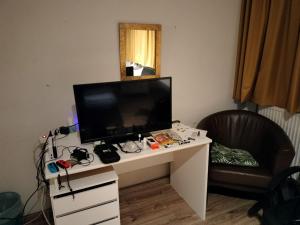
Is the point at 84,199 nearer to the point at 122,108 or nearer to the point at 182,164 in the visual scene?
the point at 122,108

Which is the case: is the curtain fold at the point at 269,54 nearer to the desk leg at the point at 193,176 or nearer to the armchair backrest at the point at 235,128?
the armchair backrest at the point at 235,128

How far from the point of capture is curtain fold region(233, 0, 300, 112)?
6.65ft

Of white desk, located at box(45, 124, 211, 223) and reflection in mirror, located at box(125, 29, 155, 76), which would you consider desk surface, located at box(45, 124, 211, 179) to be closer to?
white desk, located at box(45, 124, 211, 223)

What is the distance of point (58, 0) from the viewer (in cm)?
173

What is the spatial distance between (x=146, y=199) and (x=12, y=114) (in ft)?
4.84

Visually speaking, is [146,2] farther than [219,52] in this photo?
No

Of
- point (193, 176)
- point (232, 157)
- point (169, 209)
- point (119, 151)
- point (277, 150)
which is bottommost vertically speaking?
point (169, 209)

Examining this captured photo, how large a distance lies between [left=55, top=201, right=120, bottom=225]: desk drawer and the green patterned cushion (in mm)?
1053

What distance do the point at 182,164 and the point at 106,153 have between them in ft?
3.13

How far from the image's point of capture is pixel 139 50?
6.77ft

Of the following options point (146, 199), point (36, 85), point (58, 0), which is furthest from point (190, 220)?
point (58, 0)

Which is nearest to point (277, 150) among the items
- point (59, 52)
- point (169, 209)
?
point (169, 209)

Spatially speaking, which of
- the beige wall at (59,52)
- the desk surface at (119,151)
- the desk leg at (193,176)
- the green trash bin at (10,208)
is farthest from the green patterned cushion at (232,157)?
the green trash bin at (10,208)

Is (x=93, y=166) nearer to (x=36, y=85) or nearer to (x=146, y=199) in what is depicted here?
(x=36, y=85)
